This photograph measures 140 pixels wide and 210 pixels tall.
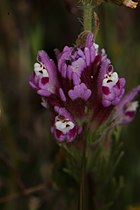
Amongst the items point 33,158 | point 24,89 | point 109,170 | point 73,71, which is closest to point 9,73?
point 24,89

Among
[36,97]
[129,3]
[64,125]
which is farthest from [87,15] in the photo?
[36,97]

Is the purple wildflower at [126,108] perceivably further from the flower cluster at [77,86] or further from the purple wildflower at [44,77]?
the purple wildflower at [44,77]

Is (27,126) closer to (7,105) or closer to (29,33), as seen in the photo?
(7,105)

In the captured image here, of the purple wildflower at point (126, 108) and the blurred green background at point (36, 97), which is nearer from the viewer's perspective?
the purple wildflower at point (126, 108)

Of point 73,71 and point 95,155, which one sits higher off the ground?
point 73,71

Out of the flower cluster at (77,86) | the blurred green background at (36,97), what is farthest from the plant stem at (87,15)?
the blurred green background at (36,97)

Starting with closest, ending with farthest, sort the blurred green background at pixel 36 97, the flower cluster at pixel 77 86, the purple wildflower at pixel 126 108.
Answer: the flower cluster at pixel 77 86, the purple wildflower at pixel 126 108, the blurred green background at pixel 36 97

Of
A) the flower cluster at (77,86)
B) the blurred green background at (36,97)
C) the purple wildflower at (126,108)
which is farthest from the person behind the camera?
the blurred green background at (36,97)
